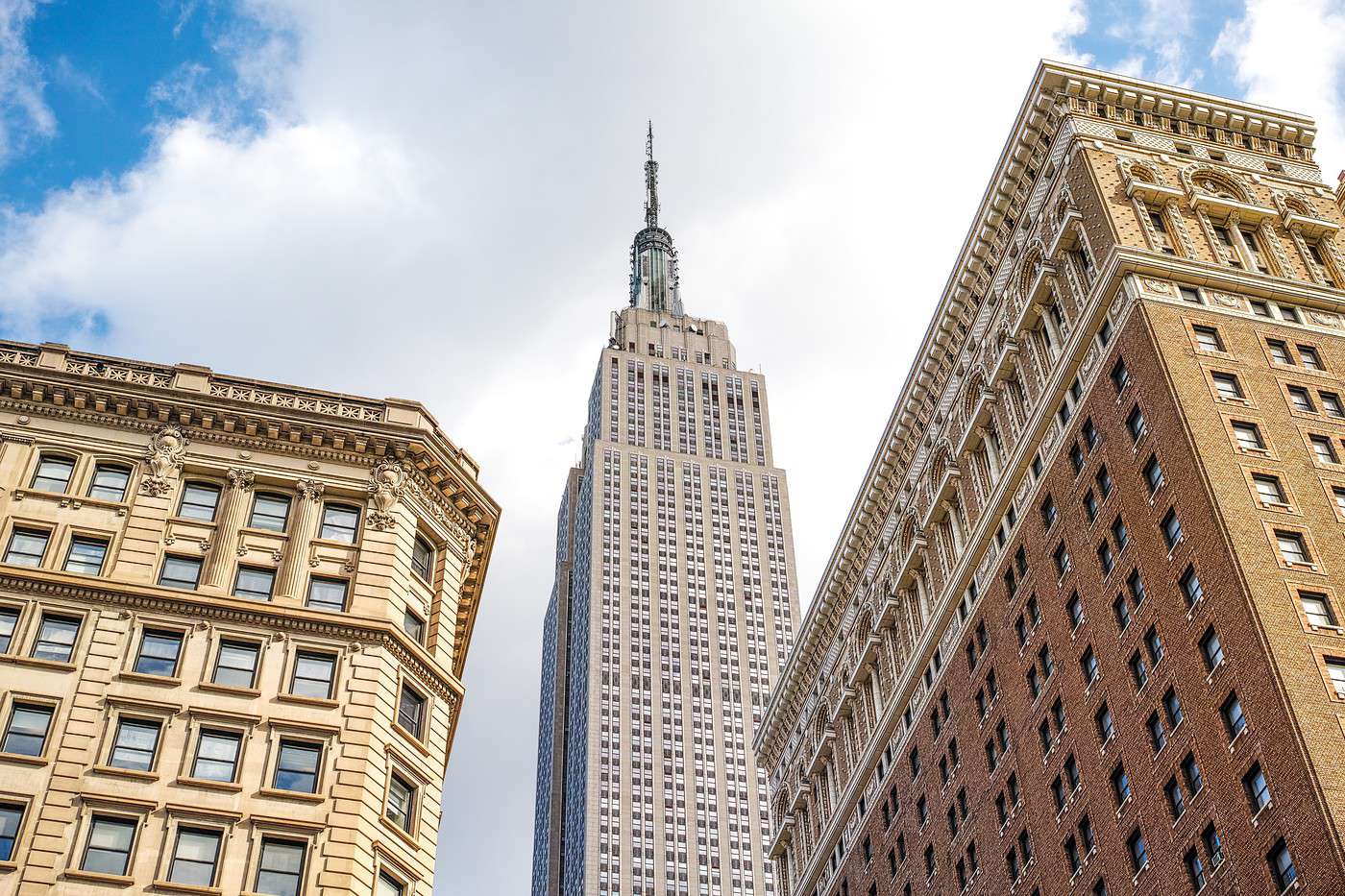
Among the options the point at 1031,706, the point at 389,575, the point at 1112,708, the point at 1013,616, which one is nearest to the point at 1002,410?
the point at 1013,616

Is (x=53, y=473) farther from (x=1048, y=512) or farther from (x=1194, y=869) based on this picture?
(x=1048, y=512)

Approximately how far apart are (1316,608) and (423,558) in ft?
117

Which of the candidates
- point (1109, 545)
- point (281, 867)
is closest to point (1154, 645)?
point (1109, 545)

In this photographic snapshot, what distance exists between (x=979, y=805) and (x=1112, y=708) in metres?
15.3

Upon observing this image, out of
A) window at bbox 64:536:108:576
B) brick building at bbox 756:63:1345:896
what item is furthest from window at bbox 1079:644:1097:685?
window at bbox 64:536:108:576

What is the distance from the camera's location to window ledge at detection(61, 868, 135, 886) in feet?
144

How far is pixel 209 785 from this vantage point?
4722cm

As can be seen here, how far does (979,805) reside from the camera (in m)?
82.2

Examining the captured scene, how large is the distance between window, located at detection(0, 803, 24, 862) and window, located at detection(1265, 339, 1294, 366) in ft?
196

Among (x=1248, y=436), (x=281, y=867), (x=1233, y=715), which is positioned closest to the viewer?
(x=281, y=867)

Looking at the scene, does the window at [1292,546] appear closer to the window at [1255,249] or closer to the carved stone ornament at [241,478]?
the window at [1255,249]

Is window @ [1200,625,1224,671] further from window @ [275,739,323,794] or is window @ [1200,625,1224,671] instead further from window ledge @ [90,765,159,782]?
window ledge @ [90,765,159,782]

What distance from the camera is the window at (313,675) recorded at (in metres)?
51.2

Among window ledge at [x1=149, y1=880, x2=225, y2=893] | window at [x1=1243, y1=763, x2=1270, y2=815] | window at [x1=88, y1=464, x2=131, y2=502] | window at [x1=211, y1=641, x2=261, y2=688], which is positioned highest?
window at [x1=88, y1=464, x2=131, y2=502]
